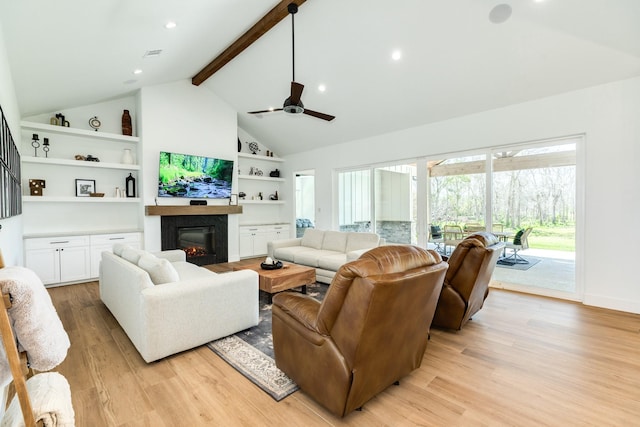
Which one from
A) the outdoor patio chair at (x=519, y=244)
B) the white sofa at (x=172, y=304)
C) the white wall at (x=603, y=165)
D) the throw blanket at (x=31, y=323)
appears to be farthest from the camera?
the outdoor patio chair at (x=519, y=244)

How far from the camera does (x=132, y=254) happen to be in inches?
122

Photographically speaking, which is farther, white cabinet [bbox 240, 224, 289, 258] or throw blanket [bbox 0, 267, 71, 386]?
white cabinet [bbox 240, 224, 289, 258]

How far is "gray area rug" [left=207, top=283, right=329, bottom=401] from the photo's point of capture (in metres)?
2.10

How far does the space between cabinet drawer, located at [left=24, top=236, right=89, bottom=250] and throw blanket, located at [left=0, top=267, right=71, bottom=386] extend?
15.1 ft

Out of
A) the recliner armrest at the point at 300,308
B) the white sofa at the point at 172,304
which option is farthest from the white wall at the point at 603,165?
the white sofa at the point at 172,304

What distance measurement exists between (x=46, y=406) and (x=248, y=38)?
15.6ft

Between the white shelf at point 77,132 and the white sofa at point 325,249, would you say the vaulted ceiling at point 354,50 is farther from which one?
the white sofa at point 325,249

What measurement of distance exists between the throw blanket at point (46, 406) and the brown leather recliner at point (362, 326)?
1.14 m

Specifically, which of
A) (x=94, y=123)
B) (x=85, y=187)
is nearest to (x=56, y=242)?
(x=85, y=187)

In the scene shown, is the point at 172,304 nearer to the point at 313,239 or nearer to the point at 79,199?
the point at 313,239

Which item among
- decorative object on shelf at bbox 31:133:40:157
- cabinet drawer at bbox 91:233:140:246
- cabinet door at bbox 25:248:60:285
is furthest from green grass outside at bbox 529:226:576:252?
decorative object on shelf at bbox 31:133:40:157

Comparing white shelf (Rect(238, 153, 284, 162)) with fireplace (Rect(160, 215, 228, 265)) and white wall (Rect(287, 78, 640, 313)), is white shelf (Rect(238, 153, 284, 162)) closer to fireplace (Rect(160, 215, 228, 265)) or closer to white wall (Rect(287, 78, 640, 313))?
fireplace (Rect(160, 215, 228, 265))

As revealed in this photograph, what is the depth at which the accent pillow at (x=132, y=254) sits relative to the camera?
2.98m

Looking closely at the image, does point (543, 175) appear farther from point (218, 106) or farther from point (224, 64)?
point (218, 106)
